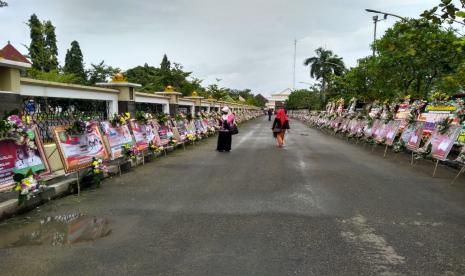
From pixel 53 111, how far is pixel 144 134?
2.73 m

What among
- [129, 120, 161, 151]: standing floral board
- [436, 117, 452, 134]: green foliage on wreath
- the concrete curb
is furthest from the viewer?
[129, 120, 161, 151]: standing floral board

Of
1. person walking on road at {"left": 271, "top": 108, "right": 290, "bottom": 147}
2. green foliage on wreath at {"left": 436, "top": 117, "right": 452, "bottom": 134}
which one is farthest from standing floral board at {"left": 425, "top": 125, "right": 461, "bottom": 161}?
person walking on road at {"left": 271, "top": 108, "right": 290, "bottom": 147}

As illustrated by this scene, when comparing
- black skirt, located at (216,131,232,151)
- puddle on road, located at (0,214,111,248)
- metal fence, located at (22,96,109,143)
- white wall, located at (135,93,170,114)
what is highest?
white wall, located at (135,93,170,114)

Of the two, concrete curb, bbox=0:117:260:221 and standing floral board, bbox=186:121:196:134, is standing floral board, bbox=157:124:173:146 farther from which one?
concrete curb, bbox=0:117:260:221

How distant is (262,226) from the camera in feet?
16.0

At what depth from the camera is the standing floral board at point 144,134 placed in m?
10.2

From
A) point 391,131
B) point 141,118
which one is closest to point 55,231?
point 141,118

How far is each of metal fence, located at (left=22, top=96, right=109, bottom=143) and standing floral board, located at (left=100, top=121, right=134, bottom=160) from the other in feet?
2.56

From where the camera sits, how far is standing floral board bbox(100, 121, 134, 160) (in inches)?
340

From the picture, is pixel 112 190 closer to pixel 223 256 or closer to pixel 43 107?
pixel 43 107

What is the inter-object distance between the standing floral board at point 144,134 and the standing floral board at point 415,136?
25.2 feet

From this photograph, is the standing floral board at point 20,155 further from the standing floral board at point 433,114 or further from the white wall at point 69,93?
the standing floral board at point 433,114

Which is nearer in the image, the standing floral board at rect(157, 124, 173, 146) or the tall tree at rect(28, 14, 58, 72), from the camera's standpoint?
the standing floral board at rect(157, 124, 173, 146)

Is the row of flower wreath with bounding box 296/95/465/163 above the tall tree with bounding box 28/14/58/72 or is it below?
below
